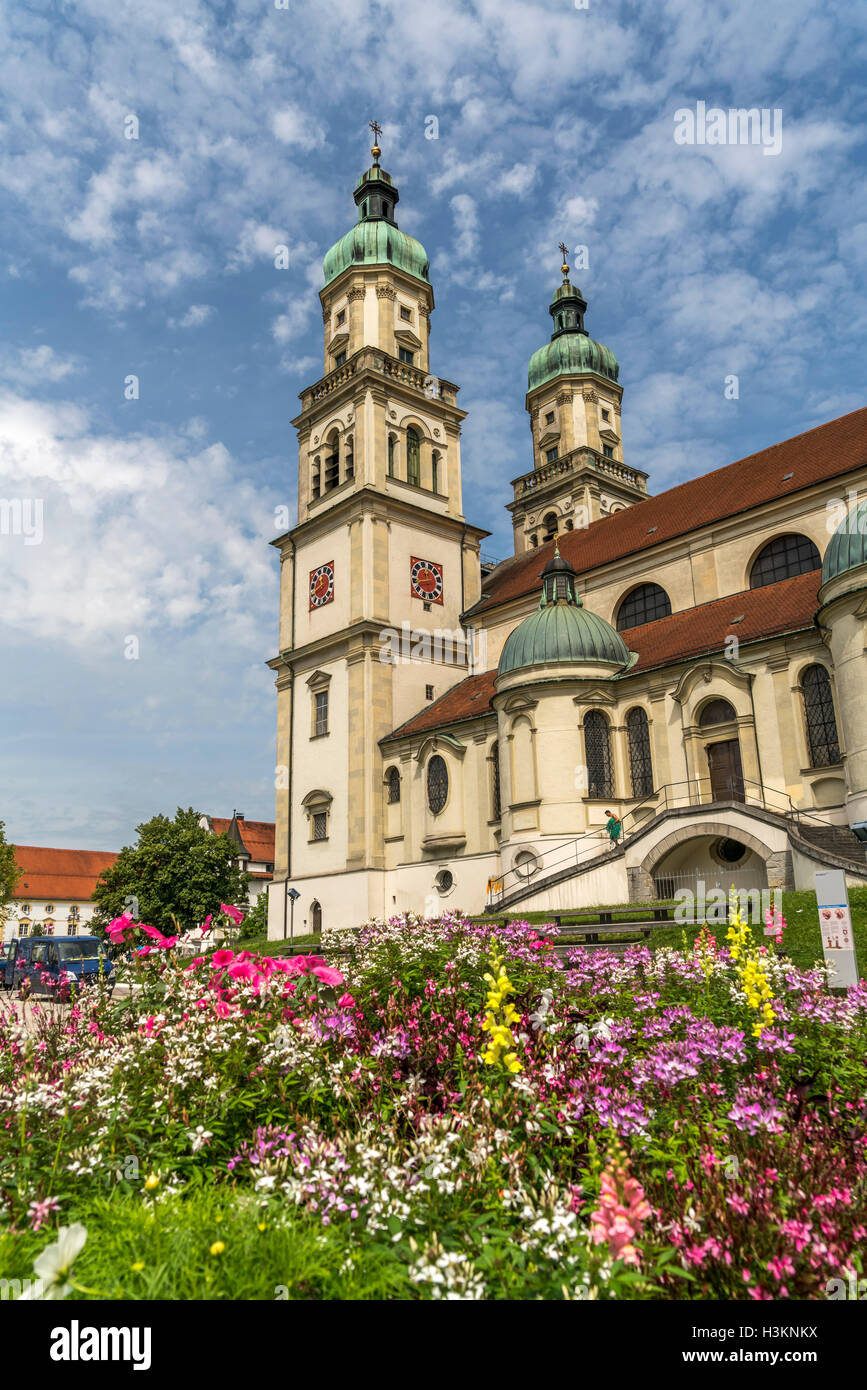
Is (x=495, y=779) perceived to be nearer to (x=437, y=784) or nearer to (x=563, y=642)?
(x=437, y=784)

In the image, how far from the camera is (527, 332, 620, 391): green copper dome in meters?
59.0

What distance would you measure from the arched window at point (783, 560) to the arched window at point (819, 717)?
5.88 meters

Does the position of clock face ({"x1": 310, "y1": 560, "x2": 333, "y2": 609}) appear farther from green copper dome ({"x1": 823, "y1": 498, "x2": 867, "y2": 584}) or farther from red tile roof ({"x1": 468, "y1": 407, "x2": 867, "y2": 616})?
green copper dome ({"x1": 823, "y1": 498, "x2": 867, "y2": 584})

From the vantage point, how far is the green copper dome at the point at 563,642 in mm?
28969

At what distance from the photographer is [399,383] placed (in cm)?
4275

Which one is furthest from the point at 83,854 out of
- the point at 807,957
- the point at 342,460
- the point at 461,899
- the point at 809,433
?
the point at 807,957

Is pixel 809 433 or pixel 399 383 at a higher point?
pixel 399 383

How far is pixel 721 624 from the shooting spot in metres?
28.1

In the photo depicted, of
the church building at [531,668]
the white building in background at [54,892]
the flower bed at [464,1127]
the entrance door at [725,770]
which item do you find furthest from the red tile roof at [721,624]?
the white building in background at [54,892]

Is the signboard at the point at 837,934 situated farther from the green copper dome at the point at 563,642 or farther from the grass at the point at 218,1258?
the green copper dome at the point at 563,642

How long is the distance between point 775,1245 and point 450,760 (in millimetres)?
30566

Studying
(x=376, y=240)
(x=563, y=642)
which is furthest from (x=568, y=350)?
(x=563, y=642)

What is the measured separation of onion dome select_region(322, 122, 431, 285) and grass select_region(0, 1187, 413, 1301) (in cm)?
4764
